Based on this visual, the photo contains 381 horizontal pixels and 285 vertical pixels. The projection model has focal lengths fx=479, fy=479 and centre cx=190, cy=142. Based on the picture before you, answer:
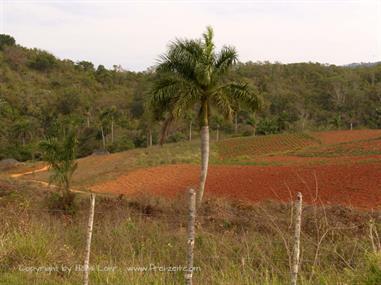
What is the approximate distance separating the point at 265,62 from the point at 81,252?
92.2 m

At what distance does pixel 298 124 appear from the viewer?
6362 centimetres

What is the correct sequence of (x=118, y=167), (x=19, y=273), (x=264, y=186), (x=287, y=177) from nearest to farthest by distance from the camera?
(x=19, y=273) → (x=264, y=186) → (x=287, y=177) → (x=118, y=167)

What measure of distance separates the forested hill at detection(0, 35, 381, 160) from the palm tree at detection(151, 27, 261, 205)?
3419cm

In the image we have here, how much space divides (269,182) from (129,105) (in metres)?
54.2

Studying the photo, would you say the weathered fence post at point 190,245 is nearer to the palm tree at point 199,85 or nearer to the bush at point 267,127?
the palm tree at point 199,85

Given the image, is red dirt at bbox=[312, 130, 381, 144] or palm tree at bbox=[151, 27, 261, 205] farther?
red dirt at bbox=[312, 130, 381, 144]

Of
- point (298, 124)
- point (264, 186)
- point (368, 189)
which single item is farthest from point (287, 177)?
point (298, 124)

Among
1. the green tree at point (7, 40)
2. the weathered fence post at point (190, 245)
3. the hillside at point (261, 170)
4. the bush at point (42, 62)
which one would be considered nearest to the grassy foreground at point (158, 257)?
the weathered fence post at point (190, 245)

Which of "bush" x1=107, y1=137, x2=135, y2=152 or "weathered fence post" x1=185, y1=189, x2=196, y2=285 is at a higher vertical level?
"weathered fence post" x1=185, y1=189, x2=196, y2=285

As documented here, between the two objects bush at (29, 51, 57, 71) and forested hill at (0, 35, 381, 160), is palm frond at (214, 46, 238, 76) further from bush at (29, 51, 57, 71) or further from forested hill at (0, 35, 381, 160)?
bush at (29, 51, 57, 71)

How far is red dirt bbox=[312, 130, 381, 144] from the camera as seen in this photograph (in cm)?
4503

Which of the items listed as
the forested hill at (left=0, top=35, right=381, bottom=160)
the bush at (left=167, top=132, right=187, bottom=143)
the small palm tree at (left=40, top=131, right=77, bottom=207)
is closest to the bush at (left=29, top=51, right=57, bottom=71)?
the forested hill at (left=0, top=35, right=381, bottom=160)

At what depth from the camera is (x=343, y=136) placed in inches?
1863

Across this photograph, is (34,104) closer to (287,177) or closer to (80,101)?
(80,101)
